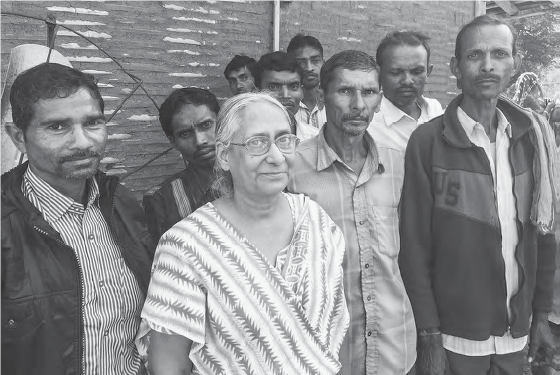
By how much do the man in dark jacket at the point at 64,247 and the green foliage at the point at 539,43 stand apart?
1698 centimetres

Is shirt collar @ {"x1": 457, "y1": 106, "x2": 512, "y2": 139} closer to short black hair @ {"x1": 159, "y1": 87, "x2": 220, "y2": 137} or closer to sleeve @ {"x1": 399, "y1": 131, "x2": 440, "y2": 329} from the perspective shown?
sleeve @ {"x1": 399, "y1": 131, "x2": 440, "y2": 329}

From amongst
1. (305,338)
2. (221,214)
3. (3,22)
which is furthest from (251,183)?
(3,22)

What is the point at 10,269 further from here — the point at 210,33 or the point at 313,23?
the point at 313,23

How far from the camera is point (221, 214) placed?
1.67 m

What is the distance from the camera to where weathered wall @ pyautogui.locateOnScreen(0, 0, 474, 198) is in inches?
137

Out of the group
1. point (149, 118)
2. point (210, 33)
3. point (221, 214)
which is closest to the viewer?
point (221, 214)

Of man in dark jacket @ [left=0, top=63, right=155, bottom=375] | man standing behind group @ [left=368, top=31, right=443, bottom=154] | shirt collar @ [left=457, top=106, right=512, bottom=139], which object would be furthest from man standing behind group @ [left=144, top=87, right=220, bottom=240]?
shirt collar @ [left=457, top=106, right=512, bottom=139]

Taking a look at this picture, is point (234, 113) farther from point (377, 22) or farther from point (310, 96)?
point (377, 22)

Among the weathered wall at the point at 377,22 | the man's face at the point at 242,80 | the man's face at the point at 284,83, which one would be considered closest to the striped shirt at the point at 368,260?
the man's face at the point at 284,83

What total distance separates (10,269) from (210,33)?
3058 millimetres

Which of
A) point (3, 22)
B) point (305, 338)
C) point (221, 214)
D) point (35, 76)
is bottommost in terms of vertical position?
point (305, 338)

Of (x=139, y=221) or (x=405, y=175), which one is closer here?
(x=139, y=221)

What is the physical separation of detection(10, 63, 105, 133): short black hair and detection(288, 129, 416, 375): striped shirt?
3.07 feet

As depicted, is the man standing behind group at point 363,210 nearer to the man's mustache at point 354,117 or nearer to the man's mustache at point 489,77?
the man's mustache at point 354,117
